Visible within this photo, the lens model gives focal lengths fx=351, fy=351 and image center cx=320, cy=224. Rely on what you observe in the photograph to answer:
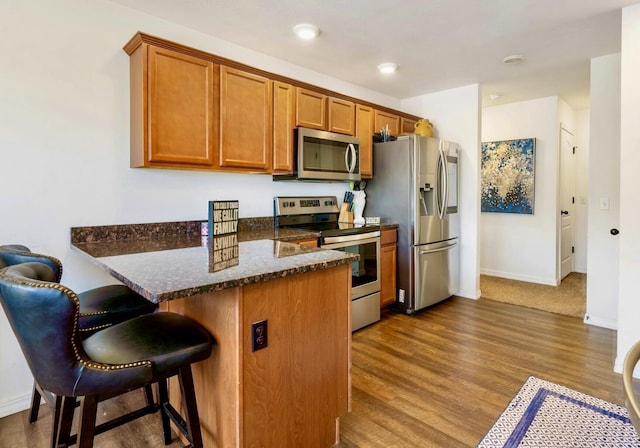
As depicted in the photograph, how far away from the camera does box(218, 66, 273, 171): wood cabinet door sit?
2.60 m

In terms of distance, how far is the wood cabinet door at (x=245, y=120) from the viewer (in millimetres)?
2598

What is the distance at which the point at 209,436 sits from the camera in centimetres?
148

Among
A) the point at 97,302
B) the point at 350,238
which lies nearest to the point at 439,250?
the point at 350,238

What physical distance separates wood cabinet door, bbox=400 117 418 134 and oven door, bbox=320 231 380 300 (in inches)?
62.1

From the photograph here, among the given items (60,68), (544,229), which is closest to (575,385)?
(544,229)

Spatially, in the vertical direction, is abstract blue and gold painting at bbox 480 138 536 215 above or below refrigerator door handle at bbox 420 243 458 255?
above

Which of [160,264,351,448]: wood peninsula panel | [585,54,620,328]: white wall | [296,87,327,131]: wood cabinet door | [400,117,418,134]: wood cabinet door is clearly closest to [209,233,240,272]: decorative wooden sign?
[160,264,351,448]: wood peninsula panel

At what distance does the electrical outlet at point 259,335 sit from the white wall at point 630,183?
2.52 meters

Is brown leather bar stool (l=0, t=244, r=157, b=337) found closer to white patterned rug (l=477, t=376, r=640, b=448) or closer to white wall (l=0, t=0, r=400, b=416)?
white wall (l=0, t=0, r=400, b=416)

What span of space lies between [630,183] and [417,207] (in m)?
1.65

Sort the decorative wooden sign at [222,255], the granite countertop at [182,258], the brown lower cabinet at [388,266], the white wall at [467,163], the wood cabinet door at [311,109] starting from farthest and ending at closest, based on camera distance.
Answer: the white wall at [467,163]
the brown lower cabinet at [388,266]
the wood cabinet door at [311,109]
the decorative wooden sign at [222,255]
the granite countertop at [182,258]

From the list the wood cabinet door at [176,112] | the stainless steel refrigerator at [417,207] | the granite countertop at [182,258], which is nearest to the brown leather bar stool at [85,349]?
the granite countertop at [182,258]

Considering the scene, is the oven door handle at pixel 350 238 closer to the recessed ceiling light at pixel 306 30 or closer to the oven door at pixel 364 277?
the oven door at pixel 364 277

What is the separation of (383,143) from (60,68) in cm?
283
